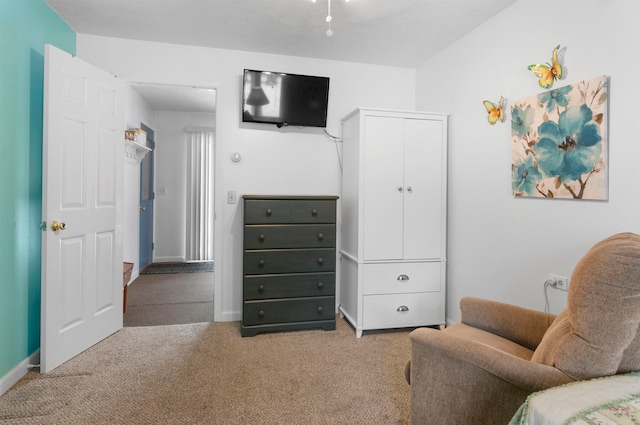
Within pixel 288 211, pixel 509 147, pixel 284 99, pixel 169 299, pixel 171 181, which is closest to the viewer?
pixel 509 147

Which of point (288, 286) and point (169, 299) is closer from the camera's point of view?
point (288, 286)

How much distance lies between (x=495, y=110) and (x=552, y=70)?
0.46m

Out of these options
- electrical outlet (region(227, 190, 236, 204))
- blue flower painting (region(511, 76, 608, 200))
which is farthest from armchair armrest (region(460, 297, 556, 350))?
electrical outlet (region(227, 190, 236, 204))

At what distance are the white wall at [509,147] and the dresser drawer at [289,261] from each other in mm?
1092

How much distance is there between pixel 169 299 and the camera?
3865mm

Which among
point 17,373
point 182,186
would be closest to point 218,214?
point 17,373

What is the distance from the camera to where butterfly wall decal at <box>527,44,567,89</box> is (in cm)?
203

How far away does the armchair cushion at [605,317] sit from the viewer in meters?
1.03

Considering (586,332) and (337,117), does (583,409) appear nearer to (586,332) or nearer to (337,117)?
(586,332)

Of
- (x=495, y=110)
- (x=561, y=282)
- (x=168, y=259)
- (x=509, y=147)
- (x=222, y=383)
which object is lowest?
(x=222, y=383)

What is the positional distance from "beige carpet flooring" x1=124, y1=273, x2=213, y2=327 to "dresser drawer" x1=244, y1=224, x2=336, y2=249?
39.9 inches

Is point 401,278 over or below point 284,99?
below

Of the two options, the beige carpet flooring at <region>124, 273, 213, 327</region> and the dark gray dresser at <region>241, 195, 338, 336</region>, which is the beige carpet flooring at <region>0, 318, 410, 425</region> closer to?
the dark gray dresser at <region>241, 195, 338, 336</region>

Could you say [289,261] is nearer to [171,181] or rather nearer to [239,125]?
[239,125]
